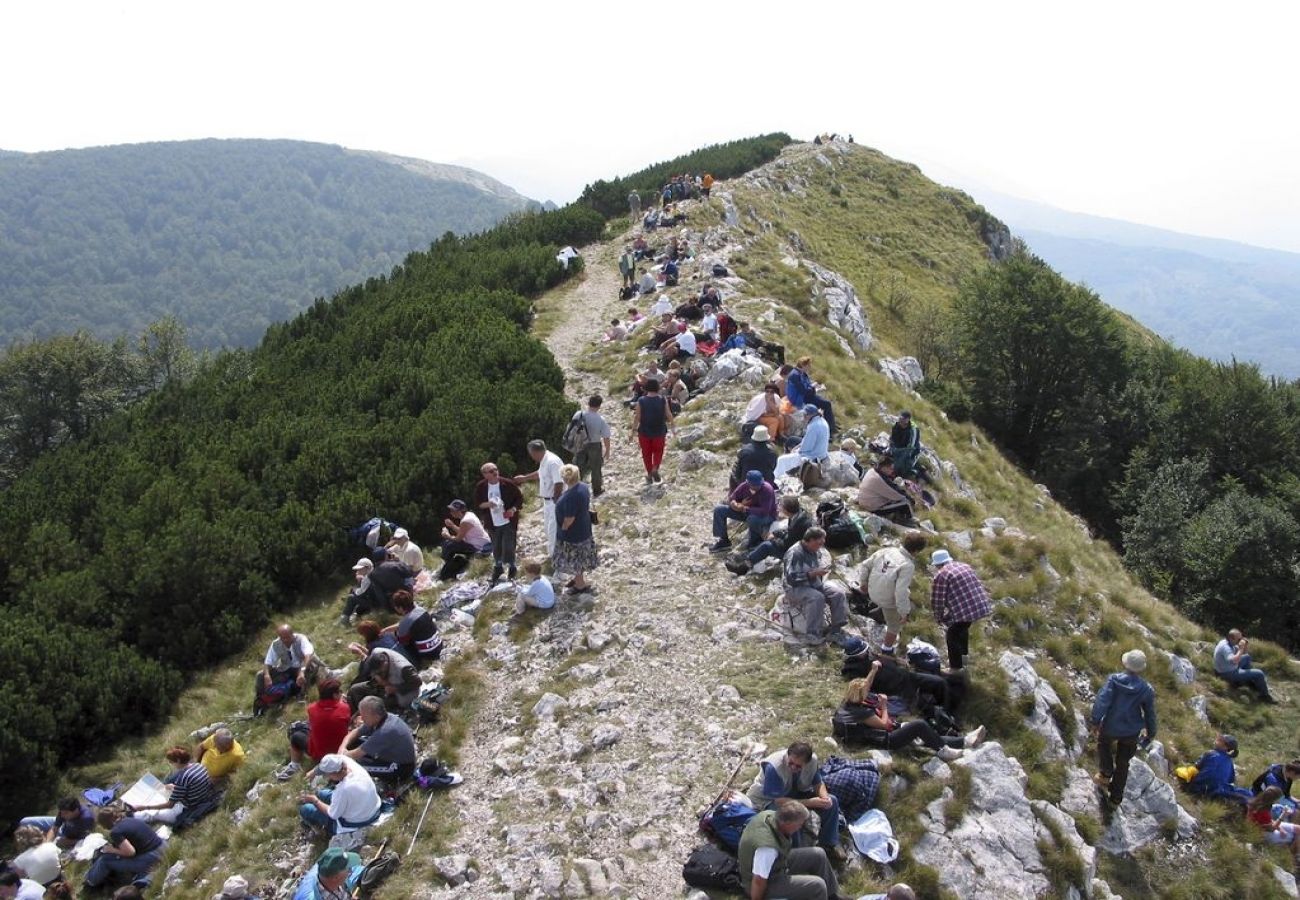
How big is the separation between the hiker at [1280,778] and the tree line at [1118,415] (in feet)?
40.3

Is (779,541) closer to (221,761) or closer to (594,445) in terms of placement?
(594,445)

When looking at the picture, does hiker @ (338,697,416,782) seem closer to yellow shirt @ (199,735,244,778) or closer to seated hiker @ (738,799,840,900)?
yellow shirt @ (199,735,244,778)

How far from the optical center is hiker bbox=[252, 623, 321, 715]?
38.5 ft

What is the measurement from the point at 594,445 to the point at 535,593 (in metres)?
3.91

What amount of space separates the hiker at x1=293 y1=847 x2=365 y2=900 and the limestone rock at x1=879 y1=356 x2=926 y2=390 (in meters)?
21.8

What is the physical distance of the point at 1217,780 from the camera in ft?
34.4

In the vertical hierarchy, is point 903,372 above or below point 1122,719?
above

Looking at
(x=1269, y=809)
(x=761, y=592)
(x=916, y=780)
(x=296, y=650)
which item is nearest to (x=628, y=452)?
(x=761, y=592)

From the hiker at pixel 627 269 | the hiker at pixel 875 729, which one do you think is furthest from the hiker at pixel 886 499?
the hiker at pixel 627 269

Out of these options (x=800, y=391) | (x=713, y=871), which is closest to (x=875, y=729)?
(x=713, y=871)

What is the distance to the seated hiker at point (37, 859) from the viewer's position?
30.1 ft

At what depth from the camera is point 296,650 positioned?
39.1ft

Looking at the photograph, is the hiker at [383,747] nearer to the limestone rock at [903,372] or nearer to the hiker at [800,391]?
the hiker at [800,391]

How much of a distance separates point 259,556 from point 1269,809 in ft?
52.2
